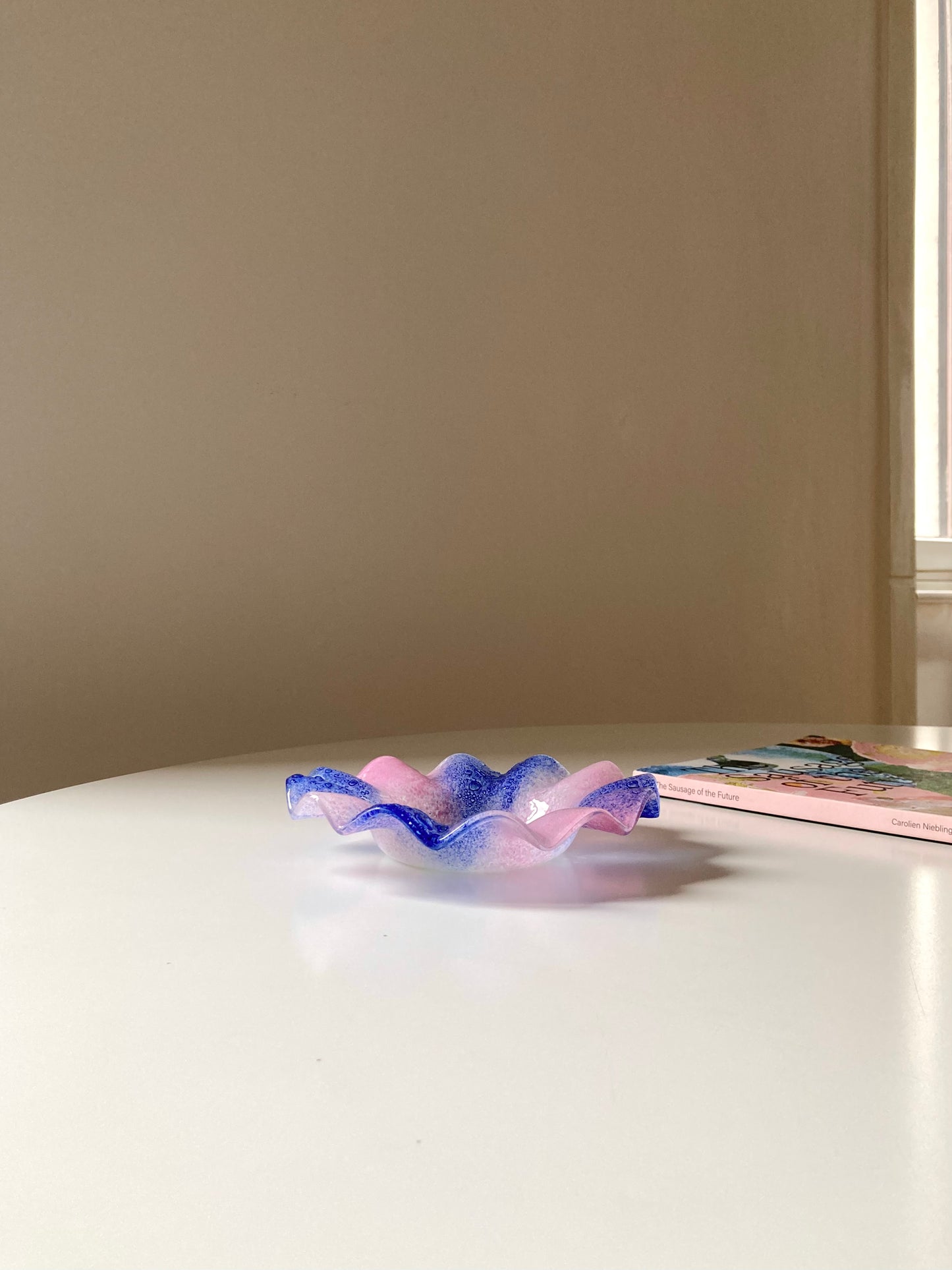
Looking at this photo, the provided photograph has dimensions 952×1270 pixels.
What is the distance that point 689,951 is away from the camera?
55cm

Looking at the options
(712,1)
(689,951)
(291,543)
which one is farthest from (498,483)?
(689,951)

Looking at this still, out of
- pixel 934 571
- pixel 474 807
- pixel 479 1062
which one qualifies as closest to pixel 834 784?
pixel 474 807

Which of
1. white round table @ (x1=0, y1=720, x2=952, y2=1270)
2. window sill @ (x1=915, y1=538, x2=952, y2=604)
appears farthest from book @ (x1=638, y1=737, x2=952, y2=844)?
window sill @ (x1=915, y1=538, x2=952, y2=604)

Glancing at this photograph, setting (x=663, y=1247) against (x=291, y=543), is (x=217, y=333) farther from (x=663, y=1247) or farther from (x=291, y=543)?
(x=663, y=1247)

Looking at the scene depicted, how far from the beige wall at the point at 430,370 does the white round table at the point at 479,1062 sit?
3.40ft

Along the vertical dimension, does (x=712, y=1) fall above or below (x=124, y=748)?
above

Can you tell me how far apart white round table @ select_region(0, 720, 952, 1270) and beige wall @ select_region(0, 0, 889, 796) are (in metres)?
1.04

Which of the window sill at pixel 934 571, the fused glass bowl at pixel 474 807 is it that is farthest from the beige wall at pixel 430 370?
the fused glass bowl at pixel 474 807

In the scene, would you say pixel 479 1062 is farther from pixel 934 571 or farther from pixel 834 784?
pixel 934 571

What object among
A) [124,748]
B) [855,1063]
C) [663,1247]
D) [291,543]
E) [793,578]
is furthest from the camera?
[793,578]

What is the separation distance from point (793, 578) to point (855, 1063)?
2.06 meters

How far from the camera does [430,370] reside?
194 centimetres

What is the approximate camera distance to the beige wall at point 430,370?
1.65 meters

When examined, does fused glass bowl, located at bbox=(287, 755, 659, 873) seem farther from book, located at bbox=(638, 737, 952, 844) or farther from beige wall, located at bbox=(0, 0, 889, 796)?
beige wall, located at bbox=(0, 0, 889, 796)
